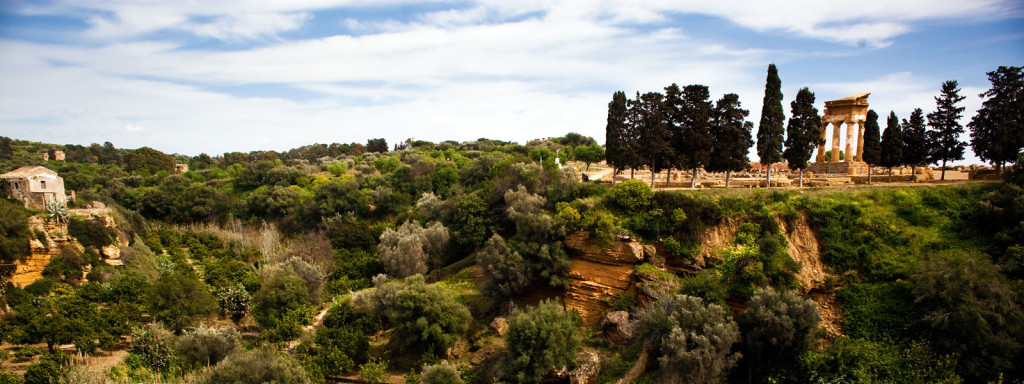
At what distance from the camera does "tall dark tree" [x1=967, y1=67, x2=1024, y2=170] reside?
2200 cm

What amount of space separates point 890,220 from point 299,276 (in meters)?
26.1

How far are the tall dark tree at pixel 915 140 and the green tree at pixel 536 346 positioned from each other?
843 inches

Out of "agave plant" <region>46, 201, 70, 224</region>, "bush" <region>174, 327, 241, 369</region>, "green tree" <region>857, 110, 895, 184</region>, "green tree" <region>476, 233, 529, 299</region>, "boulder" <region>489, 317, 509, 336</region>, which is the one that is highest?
"green tree" <region>857, 110, 895, 184</region>

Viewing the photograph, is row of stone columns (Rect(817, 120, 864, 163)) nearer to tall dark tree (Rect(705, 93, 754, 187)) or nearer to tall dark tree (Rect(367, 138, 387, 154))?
tall dark tree (Rect(705, 93, 754, 187))

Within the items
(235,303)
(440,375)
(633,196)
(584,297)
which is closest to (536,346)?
(440,375)

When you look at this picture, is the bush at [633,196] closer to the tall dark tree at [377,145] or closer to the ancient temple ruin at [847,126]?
the ancient temple ruin at [847,126]

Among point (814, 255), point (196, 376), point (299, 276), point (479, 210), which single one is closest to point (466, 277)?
point (479, 210)

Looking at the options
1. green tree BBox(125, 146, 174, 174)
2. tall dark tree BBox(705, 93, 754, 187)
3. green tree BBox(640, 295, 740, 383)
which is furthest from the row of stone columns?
green tree BBox(125, 146, 174, 174)

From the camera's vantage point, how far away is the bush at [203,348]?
746 inches

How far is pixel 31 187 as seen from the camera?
31.7 meters

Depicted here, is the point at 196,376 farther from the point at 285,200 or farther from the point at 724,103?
the point at 285,200

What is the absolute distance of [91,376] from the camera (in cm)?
1764

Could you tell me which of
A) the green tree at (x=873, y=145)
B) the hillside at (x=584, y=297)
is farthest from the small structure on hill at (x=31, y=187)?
the green tree at (x=873, y=145)

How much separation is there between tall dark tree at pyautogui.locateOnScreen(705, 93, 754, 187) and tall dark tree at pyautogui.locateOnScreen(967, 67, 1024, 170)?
10.00 meters
